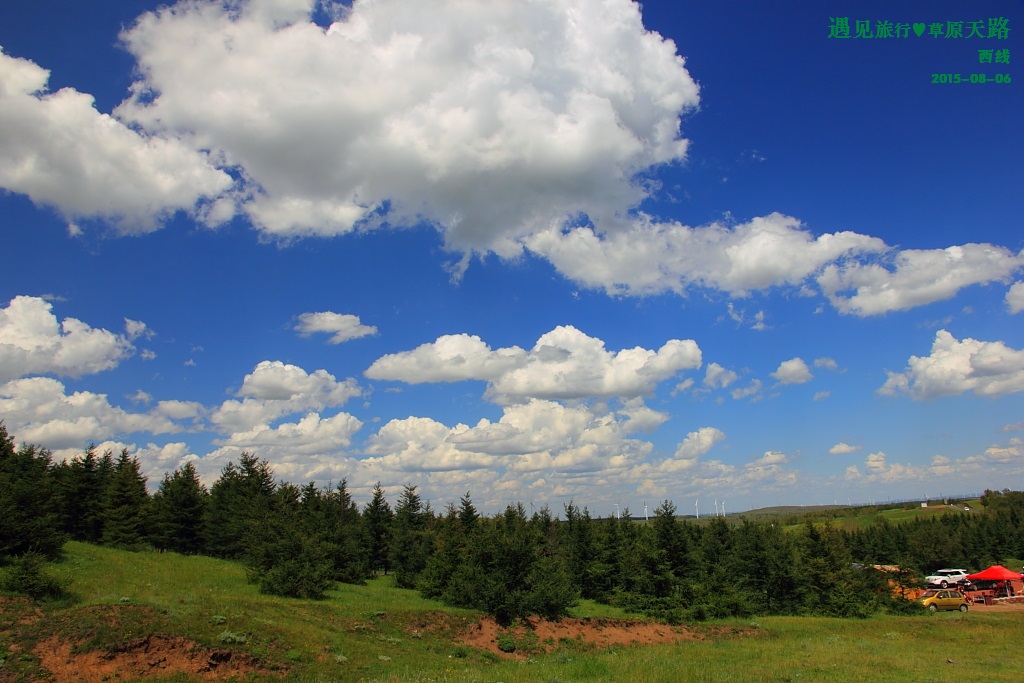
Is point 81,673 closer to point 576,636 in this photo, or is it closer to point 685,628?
point 576,636

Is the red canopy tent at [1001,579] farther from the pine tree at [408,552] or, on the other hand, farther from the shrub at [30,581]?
the shrub at [30,581]

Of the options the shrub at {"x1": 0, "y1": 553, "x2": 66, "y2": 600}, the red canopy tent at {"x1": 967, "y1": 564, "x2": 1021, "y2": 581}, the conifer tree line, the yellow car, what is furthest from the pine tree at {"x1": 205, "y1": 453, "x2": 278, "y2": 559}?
the red canopy tent at {"x1": 967, "y1": 564, "x2": 1021, "y2": 581}

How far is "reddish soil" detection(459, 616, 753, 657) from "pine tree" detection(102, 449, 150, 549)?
111 ft

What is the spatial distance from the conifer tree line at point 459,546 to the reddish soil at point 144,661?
16665mm

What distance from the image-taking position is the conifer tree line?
1391 inches

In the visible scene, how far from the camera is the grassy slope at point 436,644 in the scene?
19.6 meters

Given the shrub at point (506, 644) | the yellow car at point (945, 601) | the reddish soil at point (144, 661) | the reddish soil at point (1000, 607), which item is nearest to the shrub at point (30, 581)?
the reddish soil at point (144, 661)

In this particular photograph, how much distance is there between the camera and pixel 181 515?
5388cm

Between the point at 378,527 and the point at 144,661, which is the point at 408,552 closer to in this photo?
the point at 378,527

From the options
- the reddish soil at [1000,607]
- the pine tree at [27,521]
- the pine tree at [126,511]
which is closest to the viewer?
the pine tree at [27,521]

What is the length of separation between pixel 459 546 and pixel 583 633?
1778 centimetres

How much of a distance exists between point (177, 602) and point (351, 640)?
751cm

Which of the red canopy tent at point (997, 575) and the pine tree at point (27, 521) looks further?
the red canopy tent at point (997, 575)

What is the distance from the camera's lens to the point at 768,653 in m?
27.0
